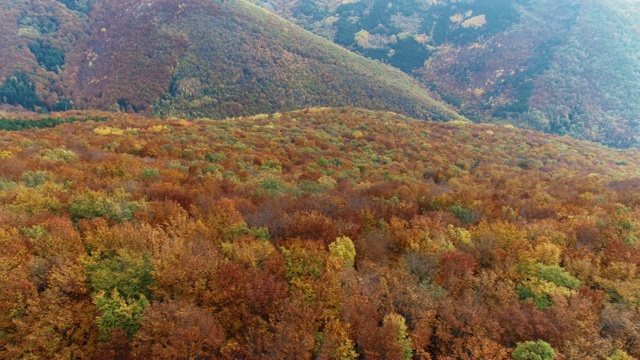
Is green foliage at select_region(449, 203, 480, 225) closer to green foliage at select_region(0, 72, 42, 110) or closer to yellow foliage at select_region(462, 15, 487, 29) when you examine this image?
green foliage at select_region(0, 72, 42, 110)

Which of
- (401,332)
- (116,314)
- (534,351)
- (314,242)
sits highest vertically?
(534,351)

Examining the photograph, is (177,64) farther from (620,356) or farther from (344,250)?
(620,356)

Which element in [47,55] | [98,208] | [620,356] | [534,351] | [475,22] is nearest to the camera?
[620,356]

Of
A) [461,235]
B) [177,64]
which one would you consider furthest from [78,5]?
[461,235]

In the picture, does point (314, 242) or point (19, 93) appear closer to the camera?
point (314, 242)

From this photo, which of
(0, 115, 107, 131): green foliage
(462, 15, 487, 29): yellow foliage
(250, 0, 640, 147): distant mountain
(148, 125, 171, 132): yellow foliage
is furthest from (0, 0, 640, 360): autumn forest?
(462, 15, 487, 29): yellow foliage

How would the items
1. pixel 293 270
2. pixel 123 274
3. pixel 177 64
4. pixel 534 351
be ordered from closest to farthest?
pixel 534 351 < pixel 123 274 < pixel 293 270 < pixel 177 64

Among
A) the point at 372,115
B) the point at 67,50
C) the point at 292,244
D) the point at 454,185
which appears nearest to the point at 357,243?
the point at 292,244
